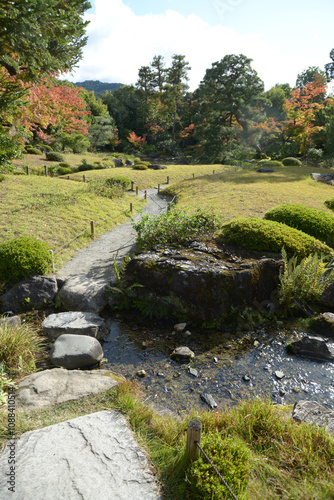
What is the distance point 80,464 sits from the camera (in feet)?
10.8

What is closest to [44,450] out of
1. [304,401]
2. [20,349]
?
[20,349]

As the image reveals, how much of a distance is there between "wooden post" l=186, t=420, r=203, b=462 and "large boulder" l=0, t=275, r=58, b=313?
595cm

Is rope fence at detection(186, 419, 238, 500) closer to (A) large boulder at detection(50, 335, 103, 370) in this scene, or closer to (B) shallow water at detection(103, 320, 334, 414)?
(B) shallow water at detection(103, 320, 334, 414)

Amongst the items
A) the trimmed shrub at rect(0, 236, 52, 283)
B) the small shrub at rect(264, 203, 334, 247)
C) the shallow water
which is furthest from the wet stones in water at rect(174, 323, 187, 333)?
the small shrub at rect(264, 203, 334, 247)

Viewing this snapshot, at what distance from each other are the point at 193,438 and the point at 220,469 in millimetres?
426

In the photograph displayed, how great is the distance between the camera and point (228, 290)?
7250mm

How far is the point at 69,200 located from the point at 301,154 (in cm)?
3887

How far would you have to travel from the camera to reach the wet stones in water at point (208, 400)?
490 cm

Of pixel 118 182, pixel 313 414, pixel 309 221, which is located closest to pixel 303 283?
pixel 309 221

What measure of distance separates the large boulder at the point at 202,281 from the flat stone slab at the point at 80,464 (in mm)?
3743

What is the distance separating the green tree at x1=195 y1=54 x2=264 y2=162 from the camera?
1258 inches

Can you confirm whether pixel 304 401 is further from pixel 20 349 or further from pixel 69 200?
pixel 69 200

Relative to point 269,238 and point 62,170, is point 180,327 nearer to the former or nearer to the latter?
point 269,238

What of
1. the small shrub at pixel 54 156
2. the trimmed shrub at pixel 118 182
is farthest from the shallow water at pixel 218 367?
the small shrub at pixel 54 156
